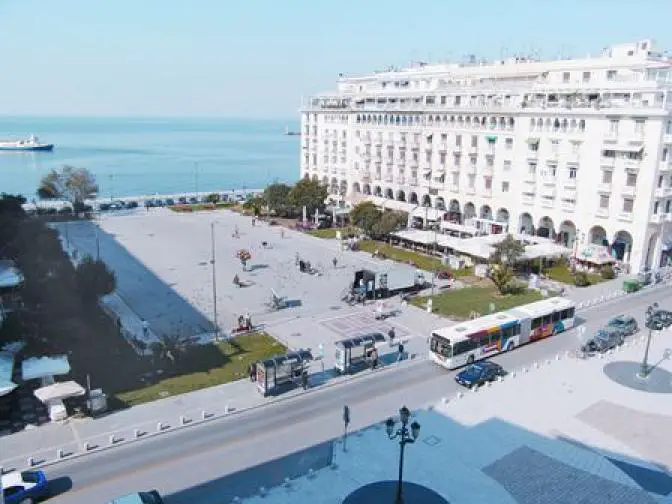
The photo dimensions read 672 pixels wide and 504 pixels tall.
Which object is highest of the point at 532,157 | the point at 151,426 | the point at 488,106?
the point at 488,106

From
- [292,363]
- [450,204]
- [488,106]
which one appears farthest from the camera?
[450,204]

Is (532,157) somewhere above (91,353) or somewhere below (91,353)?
above

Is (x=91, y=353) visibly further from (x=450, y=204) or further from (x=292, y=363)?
(x=450, y=204)

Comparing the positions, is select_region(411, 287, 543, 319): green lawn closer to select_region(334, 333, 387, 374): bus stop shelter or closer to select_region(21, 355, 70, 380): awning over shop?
select_region(334, 333, 387, 374): bus stop shelter

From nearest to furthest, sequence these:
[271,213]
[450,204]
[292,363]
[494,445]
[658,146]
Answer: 1. [494,445]
2. [292,363]
3. [658,146]
4. [450,204]
5. [271,213]

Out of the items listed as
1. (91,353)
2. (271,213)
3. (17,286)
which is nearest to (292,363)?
(91,353)

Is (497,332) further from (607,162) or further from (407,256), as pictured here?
(607,162)
